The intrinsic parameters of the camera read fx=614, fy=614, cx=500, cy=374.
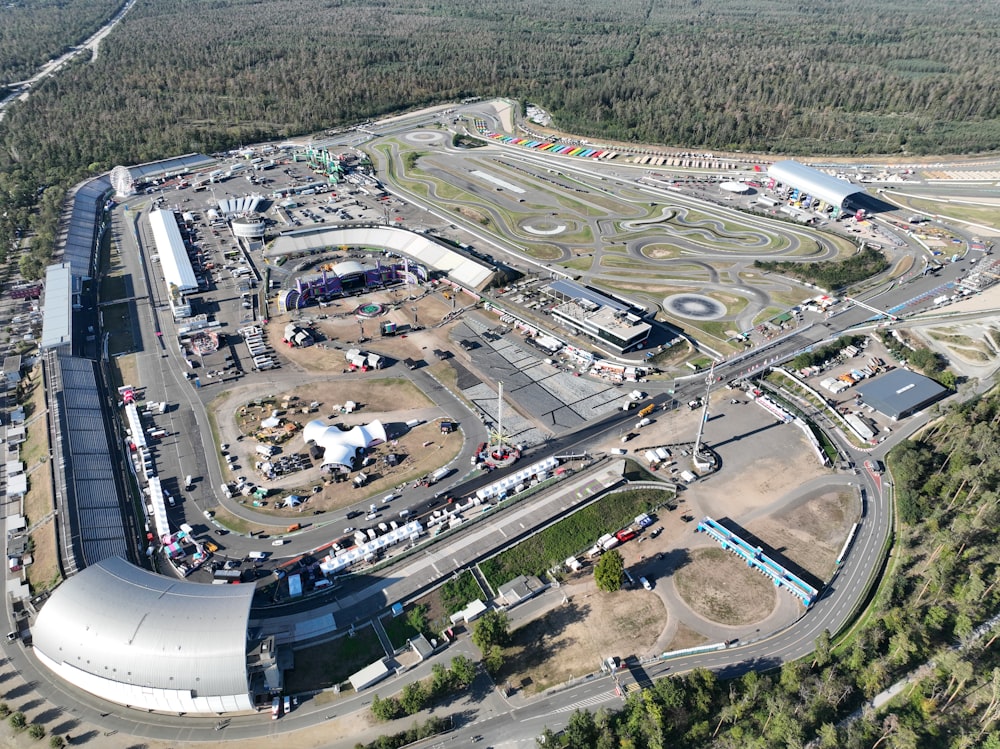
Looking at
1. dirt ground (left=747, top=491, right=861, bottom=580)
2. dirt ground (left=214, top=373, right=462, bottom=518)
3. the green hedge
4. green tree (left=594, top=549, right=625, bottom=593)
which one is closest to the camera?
green tree (left=594, top=549, right=625, bottom=593)

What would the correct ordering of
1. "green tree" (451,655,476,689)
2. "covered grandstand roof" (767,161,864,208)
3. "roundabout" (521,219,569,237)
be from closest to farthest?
"green tree" (451,655,476,689) < "roundabout" (521,219,569,237) < "covered grandstand roof" (767,161,864,208)

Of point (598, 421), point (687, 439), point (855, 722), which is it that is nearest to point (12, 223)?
point (598, 421)

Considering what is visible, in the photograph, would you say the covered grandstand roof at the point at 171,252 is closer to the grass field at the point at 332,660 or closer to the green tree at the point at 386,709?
the grass field at the point at 332,660

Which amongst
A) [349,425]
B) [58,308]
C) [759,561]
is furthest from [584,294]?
[58,308]

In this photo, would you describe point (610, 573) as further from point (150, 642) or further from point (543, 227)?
point (543, 227)

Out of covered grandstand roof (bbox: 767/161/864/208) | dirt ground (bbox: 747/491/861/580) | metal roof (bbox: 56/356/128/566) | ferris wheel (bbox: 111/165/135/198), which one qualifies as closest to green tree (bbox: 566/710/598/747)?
dirt ground (bbox: 747/491/861/580)

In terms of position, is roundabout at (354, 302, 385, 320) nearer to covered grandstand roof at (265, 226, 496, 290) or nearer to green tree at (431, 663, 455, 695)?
covered grandstand roof at (265, 226, 496, 290)
